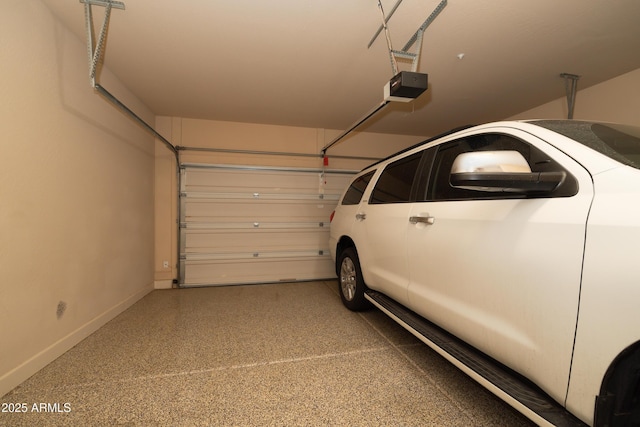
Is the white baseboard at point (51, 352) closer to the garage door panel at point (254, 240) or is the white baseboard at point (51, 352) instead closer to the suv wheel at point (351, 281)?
the garage door panel at point (254, 240)

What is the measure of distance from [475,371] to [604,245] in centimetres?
84

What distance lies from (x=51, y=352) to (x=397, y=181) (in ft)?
10.9

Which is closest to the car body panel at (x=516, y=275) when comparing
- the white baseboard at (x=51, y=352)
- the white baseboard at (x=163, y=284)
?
the white baseboard at (x=51, y=352)

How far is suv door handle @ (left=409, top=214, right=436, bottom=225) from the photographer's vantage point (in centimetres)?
172

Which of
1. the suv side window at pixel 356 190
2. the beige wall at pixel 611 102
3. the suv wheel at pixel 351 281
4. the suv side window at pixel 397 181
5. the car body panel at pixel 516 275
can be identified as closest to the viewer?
the car body panel at pixel 516 275

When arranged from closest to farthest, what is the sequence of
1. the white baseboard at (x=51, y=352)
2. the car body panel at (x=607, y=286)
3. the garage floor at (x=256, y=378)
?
1. the car body panel at (x=607, y=286)
2. the garage floor at (x=256, y=378)
3. the white baseboard at (x=51, y=352)

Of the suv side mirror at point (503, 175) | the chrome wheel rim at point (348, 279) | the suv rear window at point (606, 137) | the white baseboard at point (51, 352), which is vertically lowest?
the white baseboard at point (51, 352)

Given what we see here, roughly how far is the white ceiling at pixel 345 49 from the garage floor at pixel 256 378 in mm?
2864

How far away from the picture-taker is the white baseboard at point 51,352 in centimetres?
171

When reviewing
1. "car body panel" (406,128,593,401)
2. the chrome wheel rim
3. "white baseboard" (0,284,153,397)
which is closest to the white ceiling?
"car body panel" (406,128,593,401)

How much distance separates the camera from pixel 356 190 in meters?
3.21

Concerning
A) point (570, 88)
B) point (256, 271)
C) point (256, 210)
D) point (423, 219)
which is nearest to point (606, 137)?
point (423, 219)

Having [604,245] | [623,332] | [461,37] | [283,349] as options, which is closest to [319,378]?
[283,349]

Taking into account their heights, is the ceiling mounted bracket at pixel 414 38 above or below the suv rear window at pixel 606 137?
above
